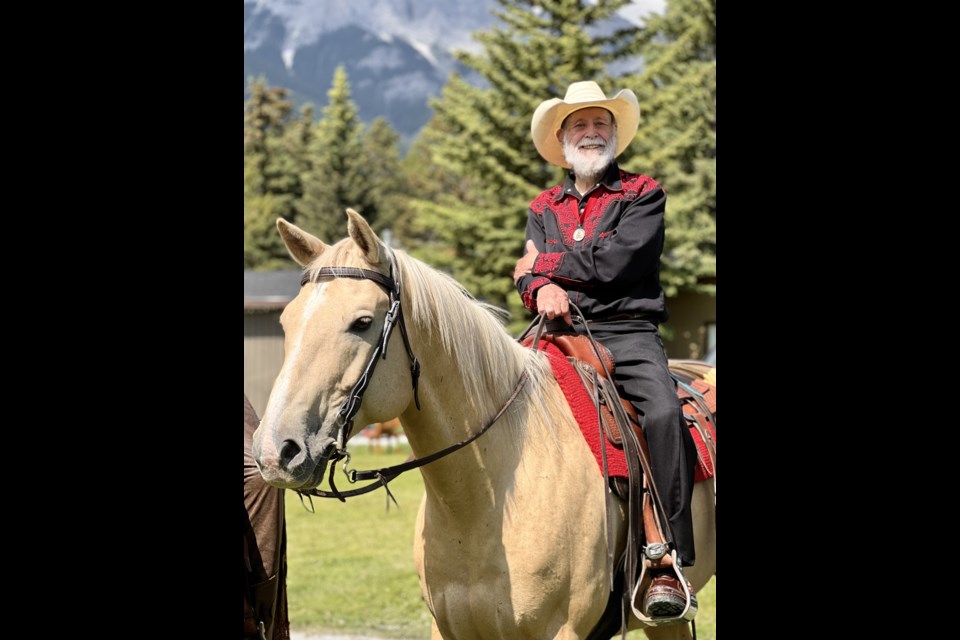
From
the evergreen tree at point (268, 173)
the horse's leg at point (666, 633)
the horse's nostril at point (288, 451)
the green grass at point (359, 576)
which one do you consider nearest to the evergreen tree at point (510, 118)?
the green grass at point (359, 576)

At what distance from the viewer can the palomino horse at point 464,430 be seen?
297 cm

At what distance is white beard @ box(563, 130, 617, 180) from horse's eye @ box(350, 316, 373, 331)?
1.59m

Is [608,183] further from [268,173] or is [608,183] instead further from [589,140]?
[268,173]

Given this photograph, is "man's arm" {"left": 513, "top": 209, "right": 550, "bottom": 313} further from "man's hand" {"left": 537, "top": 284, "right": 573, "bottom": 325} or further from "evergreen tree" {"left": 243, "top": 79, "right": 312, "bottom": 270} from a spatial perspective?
"evergreen tree" {"left": 243, "top": 79, "right": 312, "bottom": 270}

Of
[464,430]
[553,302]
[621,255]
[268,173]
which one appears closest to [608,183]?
[621,255]

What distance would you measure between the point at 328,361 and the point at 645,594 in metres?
1.73

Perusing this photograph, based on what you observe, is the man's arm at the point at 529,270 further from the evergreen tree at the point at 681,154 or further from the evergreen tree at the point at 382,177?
the evergreen tree at the point at 382,177

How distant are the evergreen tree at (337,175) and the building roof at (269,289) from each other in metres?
11.1

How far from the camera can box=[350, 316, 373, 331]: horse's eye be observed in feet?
9.74
